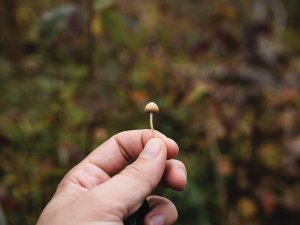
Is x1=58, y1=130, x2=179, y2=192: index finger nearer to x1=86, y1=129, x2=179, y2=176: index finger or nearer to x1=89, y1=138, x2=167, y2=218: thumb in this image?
x1=86, y1=129, x2=179, y2=176: index finger

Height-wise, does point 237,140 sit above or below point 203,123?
below

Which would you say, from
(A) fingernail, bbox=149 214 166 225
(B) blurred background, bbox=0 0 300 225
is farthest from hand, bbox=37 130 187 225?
(B) blurred background, bbox=0 0 300 225

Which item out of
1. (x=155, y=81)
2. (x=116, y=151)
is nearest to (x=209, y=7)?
(x=155, y=81)

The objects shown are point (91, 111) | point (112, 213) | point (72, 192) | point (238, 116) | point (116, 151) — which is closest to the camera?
point (112, 213)

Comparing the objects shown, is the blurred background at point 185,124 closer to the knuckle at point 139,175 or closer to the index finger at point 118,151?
the index finger at point 118,151

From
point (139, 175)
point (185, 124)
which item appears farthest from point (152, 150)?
point (185, 124)

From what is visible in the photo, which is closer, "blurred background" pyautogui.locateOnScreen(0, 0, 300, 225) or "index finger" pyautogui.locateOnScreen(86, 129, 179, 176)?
"index finger" pyautogui.locateOnScreen(86, 129, 179, 176)

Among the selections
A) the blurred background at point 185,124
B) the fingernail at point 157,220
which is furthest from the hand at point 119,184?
the blurred background at point 185,124

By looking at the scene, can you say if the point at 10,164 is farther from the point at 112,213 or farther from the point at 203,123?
the point at 112,213

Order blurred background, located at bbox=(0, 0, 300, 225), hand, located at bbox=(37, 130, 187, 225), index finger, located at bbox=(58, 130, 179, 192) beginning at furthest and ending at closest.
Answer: blurred background, located at bbox=(0, 0, 300, 225)
index finger, located at bbox=(58, 130, 179, 192)
hand, located at bbox=(37, 130, 187, 225)

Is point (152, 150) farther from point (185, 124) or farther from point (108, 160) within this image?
point (185, 124)
